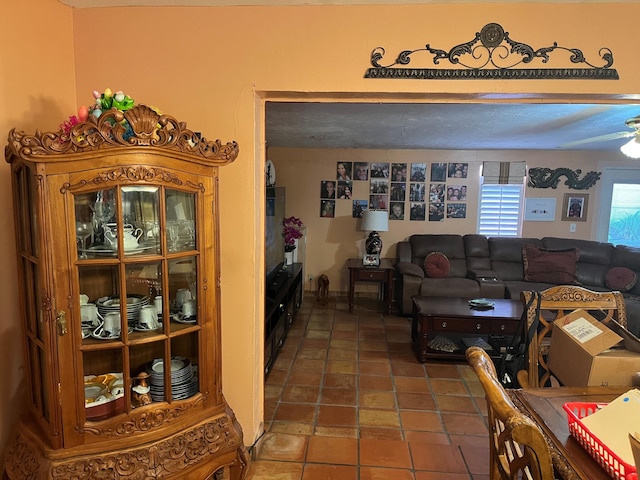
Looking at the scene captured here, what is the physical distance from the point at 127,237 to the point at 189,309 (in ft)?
1.19

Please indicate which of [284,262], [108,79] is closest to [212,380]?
[108,79]

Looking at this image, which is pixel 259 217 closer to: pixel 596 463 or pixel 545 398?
pixel 545 398

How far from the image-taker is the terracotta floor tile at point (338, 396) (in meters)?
2.84

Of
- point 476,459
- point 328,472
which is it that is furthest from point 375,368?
point 328,472

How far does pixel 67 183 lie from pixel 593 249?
5.65 meters

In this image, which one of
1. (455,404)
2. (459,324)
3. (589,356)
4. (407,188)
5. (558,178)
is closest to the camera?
(589,356)

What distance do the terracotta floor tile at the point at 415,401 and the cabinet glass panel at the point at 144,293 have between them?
77.4 inches

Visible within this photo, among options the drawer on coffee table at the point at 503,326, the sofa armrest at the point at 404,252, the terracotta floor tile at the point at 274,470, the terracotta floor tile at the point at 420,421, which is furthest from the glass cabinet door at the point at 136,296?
A: the sofa armrest at the point at 404,252

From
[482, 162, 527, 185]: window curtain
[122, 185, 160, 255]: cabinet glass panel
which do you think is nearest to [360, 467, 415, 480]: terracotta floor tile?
[122, 185, 160, 255]: cabinet glass panel

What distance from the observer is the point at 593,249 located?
16.4 feet

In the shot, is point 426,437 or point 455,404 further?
point 455,404

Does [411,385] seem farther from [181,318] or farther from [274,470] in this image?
[181,318]

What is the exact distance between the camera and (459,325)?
3.51 metres

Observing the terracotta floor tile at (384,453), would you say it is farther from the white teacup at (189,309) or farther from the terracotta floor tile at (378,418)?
the white teacup at (189,309)
